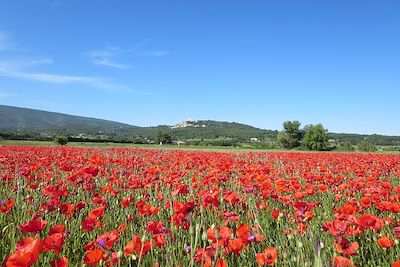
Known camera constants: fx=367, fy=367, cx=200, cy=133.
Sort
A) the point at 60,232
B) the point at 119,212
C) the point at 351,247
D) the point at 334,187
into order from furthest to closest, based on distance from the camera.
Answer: the point at 334,187 < the point at 119,212 < the point at 351,247 < the point at 60,232

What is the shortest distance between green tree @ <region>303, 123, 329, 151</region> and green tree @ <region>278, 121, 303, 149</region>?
5775mm

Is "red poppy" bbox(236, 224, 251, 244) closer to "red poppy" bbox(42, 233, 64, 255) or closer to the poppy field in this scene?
the poppy field

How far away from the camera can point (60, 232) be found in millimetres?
2359

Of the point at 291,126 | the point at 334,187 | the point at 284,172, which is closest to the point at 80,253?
the point at 334,187

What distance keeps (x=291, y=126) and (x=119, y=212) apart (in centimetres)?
10241

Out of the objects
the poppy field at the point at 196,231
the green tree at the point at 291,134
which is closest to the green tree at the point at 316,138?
the green tree at the point at 291,134

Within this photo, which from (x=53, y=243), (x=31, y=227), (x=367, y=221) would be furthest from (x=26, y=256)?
(x=367, y=221)

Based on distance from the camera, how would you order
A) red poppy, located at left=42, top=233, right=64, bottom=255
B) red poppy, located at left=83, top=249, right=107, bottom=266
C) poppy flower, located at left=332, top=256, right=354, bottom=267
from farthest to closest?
red poppy, located at left=83, top=249, right=107, bottom=266
red poppy, located at left=42, top=233, right=64, bottom=255
poppy flower, located at left=332, top=256, right=354, bottom=267

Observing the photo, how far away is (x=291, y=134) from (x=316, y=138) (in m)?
10.7

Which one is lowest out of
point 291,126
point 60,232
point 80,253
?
point 80,253

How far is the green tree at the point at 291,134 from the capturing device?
10171 cm

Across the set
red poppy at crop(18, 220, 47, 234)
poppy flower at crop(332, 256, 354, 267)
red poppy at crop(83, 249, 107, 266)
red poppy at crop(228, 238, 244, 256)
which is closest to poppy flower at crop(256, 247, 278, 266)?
red poppy at crop(228, 238, 244, 256)

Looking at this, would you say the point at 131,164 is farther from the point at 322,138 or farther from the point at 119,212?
the point at 322,138

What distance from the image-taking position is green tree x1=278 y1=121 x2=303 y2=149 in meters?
102
